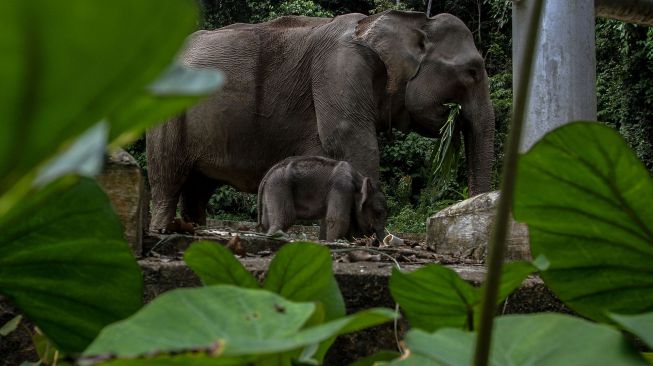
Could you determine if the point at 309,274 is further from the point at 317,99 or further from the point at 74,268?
the point at 317,99

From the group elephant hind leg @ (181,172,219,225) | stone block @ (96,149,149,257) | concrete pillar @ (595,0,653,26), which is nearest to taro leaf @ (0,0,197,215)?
stone block @ (96,149,149,257)

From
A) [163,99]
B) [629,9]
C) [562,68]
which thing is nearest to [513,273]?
[163,99]

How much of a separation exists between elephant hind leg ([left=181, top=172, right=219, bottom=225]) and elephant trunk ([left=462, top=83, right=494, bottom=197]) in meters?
2.20

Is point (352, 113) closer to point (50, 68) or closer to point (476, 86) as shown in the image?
point (476, 86)

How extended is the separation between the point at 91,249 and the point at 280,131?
5773 mm

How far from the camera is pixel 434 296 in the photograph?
0.47 metres

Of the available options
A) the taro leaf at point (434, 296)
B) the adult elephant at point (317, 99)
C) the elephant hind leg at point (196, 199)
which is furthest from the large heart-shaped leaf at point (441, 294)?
the elephant hind leg at point (196, 199)

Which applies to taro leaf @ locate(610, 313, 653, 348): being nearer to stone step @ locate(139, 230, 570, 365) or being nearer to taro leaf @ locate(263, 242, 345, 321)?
taro leaf @ locate(263, 242, 345, 321)

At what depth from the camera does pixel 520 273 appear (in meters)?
0.43

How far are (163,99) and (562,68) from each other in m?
2.94

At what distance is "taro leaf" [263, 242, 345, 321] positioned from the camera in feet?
1.45

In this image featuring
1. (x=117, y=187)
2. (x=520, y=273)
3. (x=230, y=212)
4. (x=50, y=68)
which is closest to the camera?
(x=50, y=68)

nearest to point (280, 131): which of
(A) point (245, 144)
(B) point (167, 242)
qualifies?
(A) point (245, 144)

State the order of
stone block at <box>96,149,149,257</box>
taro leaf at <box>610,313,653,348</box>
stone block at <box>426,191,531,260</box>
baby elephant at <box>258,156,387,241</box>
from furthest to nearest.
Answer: baby elephant at <box>258,156,387,241</box>
stone block at <box>426,191,531,260</box>
stone block at <box>96,149,149,257</box>
taro leaf at <box>610,313,653,348</box>
